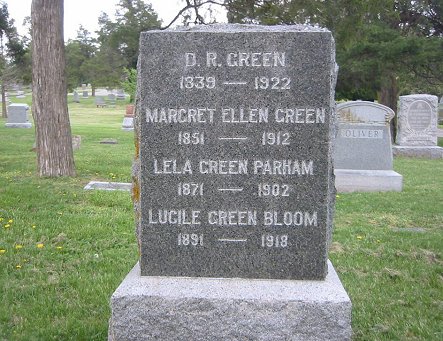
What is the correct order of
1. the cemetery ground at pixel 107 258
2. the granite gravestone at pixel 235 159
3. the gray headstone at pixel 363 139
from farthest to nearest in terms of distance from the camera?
1. the gray headstone at pixel 363 139
2. the cemetery ground at pixel 107 258
3. the granite gravestone at pixel 235 159

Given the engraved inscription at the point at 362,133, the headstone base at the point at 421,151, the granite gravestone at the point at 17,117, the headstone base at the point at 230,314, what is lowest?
the headstone base at the point at 421,151

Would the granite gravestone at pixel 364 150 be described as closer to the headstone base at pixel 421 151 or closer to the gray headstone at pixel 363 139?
the gray headstone at pixel 363 139

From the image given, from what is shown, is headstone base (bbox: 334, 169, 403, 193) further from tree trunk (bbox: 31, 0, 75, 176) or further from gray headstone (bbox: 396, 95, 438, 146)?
gray headstone (bbox: 396, 95, 438, 146)

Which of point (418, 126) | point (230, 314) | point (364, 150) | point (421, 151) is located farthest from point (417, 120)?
point (230, 314)

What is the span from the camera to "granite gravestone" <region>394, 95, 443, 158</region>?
62.4 ft

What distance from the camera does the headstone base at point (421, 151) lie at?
19234 millimetres

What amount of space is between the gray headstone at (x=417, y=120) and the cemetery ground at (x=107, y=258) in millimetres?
9256

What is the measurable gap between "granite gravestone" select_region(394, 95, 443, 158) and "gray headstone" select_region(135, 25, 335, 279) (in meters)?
16.5

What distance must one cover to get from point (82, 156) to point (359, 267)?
10.4 meters

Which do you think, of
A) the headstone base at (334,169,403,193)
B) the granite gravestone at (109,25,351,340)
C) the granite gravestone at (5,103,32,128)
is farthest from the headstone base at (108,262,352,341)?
the granite gravestone at (5,103,32,128)

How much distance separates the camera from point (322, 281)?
355 centimetres

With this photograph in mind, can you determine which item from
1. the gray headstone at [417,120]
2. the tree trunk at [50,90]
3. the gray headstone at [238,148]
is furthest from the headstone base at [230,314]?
the gray headstone at [417,120]

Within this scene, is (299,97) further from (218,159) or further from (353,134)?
(353,134)

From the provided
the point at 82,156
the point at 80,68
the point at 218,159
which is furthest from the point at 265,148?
the point at 80,68
